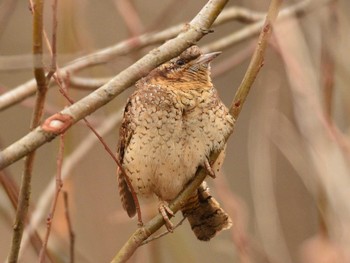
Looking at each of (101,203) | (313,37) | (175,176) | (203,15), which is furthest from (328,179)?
(101,203)

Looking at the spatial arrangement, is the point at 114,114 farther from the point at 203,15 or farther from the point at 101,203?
the point at 203,15

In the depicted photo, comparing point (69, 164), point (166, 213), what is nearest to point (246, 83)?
point (166, 213)

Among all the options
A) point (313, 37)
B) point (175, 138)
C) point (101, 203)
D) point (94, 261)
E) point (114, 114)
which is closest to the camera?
point (175, 138)

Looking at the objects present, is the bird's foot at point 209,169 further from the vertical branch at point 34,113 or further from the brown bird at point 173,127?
the vertical branch at point 34,113

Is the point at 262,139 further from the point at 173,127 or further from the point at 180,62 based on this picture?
the point at 173,127

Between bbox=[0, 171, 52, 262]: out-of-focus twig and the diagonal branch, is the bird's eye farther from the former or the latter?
bbox=[0, 171, 52, 262]: out-of-focus twig

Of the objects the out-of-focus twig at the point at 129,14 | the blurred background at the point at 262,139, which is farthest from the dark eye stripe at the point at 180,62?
the out-of-focus twig at the point at 129,14
